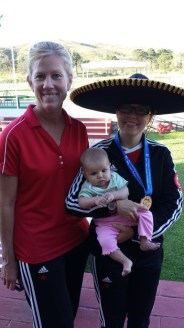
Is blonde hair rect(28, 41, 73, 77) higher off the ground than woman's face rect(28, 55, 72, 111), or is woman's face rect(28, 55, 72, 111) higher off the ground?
blonde hair rect(28, 41, 73, 77)

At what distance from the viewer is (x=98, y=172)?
1.67 meters

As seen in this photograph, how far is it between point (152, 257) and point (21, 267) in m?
0.68

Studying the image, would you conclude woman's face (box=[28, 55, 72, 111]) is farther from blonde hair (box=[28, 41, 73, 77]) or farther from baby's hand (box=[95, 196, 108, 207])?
baby's hand (box=[95, 196, 108, 207])

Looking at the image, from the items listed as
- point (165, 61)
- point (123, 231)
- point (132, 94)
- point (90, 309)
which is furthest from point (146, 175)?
point (165, 61)

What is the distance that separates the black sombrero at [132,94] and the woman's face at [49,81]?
0.15 metres

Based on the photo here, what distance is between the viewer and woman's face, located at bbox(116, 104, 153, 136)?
172 cm

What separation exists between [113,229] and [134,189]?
0.23m

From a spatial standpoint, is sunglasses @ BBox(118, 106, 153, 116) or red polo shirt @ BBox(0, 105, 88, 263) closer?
red polo shirt @ BBox(0, 105, 88, 263)

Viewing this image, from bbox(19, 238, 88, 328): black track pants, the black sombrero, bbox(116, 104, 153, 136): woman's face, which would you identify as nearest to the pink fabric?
bbox(19, 238, 88, 328): black track pants

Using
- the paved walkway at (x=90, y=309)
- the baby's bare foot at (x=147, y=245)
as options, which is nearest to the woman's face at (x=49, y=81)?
the baby's bare foot at (x=147, y=245)

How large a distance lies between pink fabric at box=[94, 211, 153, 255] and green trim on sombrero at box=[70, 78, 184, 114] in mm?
580

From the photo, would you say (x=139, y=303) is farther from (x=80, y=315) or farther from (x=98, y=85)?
(x=98, y=85)

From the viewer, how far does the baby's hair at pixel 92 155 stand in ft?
5.45

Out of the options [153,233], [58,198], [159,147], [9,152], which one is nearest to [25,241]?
[58,198]
